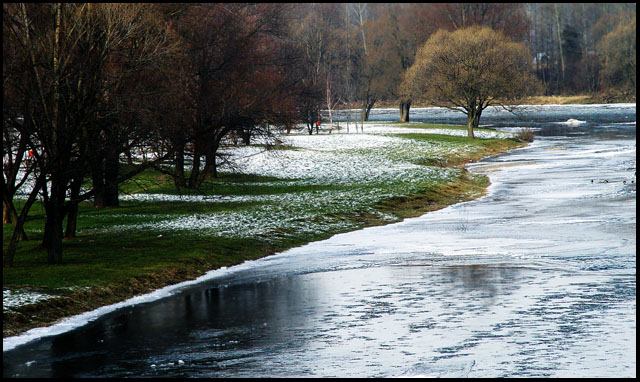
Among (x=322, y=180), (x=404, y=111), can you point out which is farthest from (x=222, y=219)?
(x=404, y=111)

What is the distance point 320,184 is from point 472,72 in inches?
1293

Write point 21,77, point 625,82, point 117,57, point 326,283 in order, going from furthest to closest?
1. point 625,82
2. point 117,57
3. point 326,283
4. point 21,77

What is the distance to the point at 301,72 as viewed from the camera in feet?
235

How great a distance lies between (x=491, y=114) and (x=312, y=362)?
107174mm

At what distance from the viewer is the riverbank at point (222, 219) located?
17.4m

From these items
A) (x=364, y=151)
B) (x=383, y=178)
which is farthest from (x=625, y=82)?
(x=383, y=178)

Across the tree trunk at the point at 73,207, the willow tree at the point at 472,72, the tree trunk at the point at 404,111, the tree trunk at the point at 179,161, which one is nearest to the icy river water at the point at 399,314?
the tree trunk at the point at 179,161

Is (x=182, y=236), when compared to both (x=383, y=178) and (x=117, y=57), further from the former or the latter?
(x=383, y=178)

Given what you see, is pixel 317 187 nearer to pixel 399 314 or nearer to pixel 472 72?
pixel 399 314

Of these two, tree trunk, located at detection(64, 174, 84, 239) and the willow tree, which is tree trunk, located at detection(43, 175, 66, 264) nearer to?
tree trunk, located at detection(64, 174, 84, 239)

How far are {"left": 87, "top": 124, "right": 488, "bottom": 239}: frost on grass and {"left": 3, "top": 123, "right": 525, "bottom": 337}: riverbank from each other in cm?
5

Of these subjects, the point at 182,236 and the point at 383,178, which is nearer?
the point at 182,236

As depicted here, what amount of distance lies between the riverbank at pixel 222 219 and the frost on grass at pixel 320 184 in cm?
5

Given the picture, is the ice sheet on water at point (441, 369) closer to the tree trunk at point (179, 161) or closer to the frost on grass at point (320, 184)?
the tree trunk at point (179, 161)
